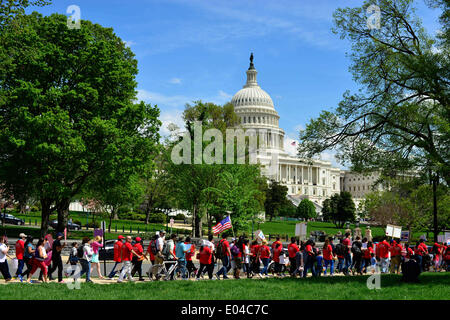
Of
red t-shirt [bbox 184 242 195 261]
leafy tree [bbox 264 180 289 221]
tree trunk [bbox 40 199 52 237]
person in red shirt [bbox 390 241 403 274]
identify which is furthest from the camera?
leafy tree [bbox 264 180 289 221]

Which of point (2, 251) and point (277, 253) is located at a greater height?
point (2, 251)

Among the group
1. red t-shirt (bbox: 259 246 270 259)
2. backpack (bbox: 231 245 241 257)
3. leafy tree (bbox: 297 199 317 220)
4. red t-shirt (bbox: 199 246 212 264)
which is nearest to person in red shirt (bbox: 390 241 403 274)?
red t-shirt (bbox: 259 246 270 259)

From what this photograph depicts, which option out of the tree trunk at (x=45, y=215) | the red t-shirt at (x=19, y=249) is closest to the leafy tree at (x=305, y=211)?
the tree trunk at (x=45, y=215)

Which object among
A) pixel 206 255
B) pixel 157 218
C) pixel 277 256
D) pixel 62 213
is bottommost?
pixel 277 256

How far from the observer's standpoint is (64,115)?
31.3 meters

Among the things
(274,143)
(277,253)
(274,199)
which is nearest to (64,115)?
(277,253)

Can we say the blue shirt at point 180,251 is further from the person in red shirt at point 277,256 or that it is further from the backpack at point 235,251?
the person in red shirt at point 277,256

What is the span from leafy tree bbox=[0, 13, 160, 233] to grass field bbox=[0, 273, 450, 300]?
1746 centimetres

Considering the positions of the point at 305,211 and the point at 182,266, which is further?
the point at 305,211

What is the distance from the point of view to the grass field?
12.7 meters

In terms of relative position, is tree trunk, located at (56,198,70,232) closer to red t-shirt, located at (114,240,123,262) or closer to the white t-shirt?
red t-shirt, located at (114,240,123,262)

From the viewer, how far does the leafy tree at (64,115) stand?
31.0 metres

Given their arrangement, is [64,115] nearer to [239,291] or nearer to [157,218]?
[239,291]

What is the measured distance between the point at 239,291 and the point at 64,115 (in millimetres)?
21394
